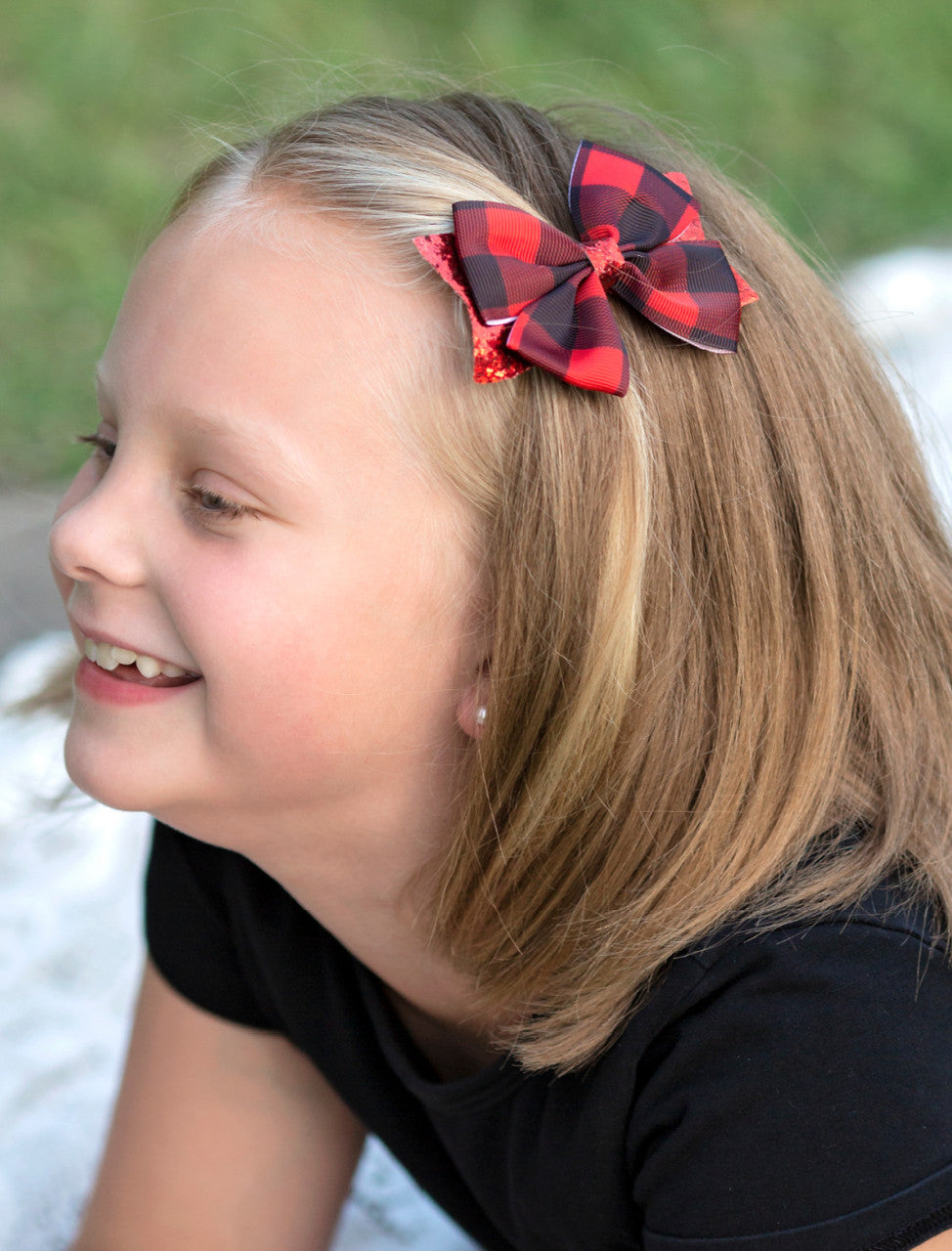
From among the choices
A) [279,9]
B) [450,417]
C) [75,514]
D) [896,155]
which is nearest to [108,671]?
[75,514]

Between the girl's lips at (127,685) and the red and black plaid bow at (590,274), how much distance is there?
0.36 meters

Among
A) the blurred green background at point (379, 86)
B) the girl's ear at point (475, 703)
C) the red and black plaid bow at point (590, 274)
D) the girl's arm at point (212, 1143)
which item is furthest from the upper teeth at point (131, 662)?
the blurred green background at point (379, 86)

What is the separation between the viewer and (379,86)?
2850 mm

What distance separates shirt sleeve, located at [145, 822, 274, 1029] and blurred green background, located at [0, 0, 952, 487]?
1.22m

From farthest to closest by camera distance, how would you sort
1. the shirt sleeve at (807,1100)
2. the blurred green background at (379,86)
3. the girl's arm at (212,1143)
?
the blurred green background at (379,86) → the girl's arm at (212,1143) → the shirt sleeve at (807,1100)

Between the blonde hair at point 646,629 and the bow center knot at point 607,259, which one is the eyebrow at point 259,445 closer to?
the blonde hair at point 646,629

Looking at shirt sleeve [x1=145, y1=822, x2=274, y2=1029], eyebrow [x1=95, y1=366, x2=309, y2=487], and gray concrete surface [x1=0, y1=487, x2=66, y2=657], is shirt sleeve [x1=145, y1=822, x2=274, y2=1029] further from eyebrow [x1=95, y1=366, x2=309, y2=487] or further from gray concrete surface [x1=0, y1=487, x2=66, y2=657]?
gray concrete surface [x1=0, y1=487, x2=66, y2=657]

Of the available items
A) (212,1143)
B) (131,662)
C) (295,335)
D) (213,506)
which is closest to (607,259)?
(295,335)

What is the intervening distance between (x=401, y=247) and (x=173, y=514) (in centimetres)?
28

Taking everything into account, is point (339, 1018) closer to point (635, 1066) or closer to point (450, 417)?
point (635, 1066)

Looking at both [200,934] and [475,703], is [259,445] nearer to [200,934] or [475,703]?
[475,703]

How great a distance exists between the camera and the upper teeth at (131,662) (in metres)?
1.10

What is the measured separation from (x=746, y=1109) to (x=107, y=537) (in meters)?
0.66

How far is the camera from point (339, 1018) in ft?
4.51
